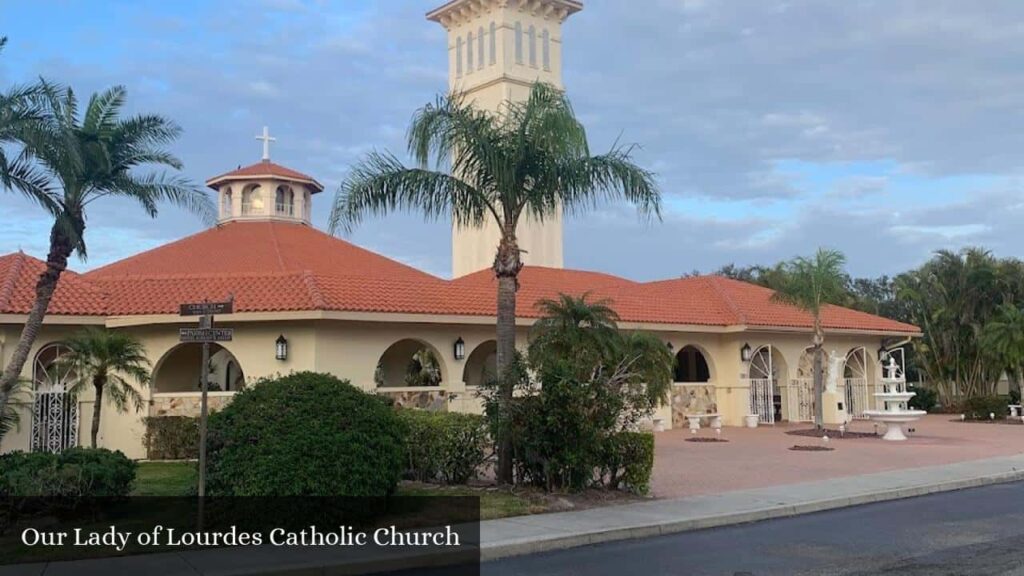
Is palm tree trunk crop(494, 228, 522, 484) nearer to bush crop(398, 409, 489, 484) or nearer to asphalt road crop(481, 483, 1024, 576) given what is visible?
bush crop(398, 409, 489, 484)

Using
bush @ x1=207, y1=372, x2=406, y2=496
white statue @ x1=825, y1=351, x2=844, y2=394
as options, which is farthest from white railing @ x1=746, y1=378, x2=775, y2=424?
bush @ x1=207, y1=372, x2=406, y2=496

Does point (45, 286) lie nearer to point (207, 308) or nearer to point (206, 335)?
point (207, 308)

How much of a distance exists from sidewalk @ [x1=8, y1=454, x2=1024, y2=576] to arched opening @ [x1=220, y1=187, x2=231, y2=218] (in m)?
24.0

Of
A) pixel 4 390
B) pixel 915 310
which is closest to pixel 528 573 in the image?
pixel 4 390

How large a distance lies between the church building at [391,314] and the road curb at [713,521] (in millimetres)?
6586

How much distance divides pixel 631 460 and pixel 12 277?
14072 millimetres

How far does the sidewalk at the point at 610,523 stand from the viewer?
361 inches

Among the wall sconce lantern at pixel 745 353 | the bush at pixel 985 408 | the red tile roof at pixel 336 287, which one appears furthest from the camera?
the bush at pixel 985 408

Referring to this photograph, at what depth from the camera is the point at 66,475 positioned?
11055 millimetres

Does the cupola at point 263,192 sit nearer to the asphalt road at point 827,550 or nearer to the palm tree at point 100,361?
the palm tree at point 100,361

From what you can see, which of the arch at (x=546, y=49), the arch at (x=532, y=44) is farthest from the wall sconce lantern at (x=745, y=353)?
the arch at (x=546, y=49)

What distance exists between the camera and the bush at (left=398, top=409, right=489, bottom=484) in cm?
1481

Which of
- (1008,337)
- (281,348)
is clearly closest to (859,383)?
(1008,337)

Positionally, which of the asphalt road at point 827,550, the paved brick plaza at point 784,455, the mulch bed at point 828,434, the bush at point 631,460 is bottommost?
the asphalt road at point 827,550
